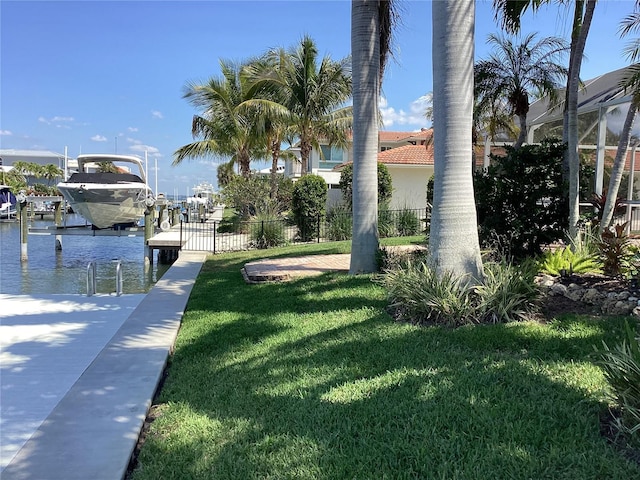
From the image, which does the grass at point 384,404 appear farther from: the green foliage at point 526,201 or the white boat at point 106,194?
the white boat at point 106,194

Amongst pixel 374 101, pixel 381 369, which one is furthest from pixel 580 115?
pixel 381 369

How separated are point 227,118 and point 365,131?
19256 millimetres

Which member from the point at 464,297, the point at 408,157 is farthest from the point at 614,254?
the point at 408,157

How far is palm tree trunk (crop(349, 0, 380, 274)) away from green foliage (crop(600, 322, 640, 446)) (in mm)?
5347

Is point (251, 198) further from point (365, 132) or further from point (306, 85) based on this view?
point (365, 132)

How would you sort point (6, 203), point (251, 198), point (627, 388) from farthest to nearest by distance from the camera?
point (6, 203) < point (251, 198) < point (627, 388)

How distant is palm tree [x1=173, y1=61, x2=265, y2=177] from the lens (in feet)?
84.2

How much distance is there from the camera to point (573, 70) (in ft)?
28.4

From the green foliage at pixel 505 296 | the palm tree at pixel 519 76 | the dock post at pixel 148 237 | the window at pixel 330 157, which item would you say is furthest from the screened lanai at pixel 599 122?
the window at pixel 330 157

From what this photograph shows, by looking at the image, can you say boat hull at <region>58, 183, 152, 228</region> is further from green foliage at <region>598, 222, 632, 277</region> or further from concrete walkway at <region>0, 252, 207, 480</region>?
green foliage at <region>598, 222, 632, 277</region>

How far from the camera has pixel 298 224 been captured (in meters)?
19.0

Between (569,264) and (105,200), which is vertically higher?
(105,200)

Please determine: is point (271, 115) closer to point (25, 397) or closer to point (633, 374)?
point (25, 397)

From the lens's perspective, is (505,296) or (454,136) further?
(454,136)
